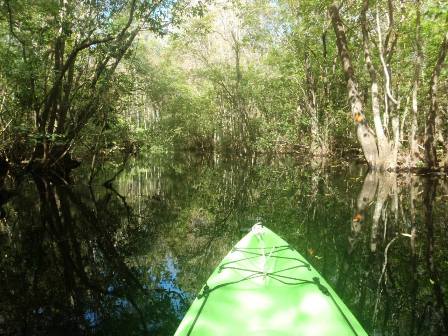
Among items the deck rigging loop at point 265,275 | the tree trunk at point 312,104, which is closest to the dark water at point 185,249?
the deck rigging loop at point 265,275

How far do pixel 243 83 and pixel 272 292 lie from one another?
29421 mm

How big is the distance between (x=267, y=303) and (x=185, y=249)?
4040mm

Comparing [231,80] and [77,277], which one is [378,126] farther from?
[231,80]

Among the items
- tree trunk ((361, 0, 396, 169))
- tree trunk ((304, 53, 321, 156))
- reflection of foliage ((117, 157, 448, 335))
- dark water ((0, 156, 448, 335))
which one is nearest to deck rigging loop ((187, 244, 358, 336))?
dark water ((0, 156, 448, 335))

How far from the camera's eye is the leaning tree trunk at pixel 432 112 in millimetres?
13438

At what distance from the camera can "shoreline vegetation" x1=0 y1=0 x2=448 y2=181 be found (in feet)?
42.9

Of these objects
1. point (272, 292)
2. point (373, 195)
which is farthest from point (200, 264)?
point (373, 195)

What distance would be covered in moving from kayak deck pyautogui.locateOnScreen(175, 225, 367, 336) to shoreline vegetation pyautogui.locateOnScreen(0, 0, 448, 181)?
24.0ft

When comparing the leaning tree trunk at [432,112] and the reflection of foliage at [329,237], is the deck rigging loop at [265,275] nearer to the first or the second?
the reflection of foliage at [329,237]

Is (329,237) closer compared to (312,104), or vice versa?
(329,237)

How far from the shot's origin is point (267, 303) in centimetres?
318

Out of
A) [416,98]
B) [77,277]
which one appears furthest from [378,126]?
[77,277]

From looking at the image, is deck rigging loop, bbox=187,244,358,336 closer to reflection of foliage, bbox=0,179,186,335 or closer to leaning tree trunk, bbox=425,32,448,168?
reflection of foliage, bbox=0,179,186,335

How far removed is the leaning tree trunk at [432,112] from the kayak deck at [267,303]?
12.1m
